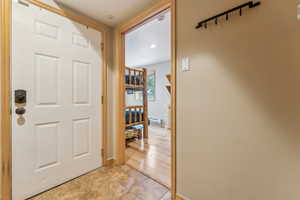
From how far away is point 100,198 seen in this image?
1.42 meters

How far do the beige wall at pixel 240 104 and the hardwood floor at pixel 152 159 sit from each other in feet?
1.79

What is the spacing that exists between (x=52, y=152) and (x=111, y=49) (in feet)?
5.32

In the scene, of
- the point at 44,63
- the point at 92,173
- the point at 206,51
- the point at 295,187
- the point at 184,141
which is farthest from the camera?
the point at 92,173

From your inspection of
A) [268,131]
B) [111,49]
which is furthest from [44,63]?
[268,131]

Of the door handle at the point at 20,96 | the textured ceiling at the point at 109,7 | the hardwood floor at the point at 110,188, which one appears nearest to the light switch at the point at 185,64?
the textured ceiling at the point at 109,7

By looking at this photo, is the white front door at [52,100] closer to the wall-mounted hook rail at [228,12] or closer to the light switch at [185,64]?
the light switch at [185,64]

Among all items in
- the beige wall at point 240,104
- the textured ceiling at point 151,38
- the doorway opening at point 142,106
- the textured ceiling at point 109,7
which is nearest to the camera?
the beige wall at point 240,104

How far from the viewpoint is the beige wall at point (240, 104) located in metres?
0.80

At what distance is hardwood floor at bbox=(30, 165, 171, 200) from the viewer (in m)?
1.44

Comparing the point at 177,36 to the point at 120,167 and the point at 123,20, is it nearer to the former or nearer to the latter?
the point at 123,20

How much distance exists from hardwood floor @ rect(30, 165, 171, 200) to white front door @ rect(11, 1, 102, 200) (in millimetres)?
121

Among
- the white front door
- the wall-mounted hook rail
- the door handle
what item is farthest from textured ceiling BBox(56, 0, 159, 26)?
the door handle

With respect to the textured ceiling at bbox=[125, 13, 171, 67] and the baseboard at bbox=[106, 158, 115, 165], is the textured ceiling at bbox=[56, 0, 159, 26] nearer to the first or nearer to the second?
the textured ceiling at bbox=[125, 13, 171, 67]

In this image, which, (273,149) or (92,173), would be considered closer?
(273,149)
